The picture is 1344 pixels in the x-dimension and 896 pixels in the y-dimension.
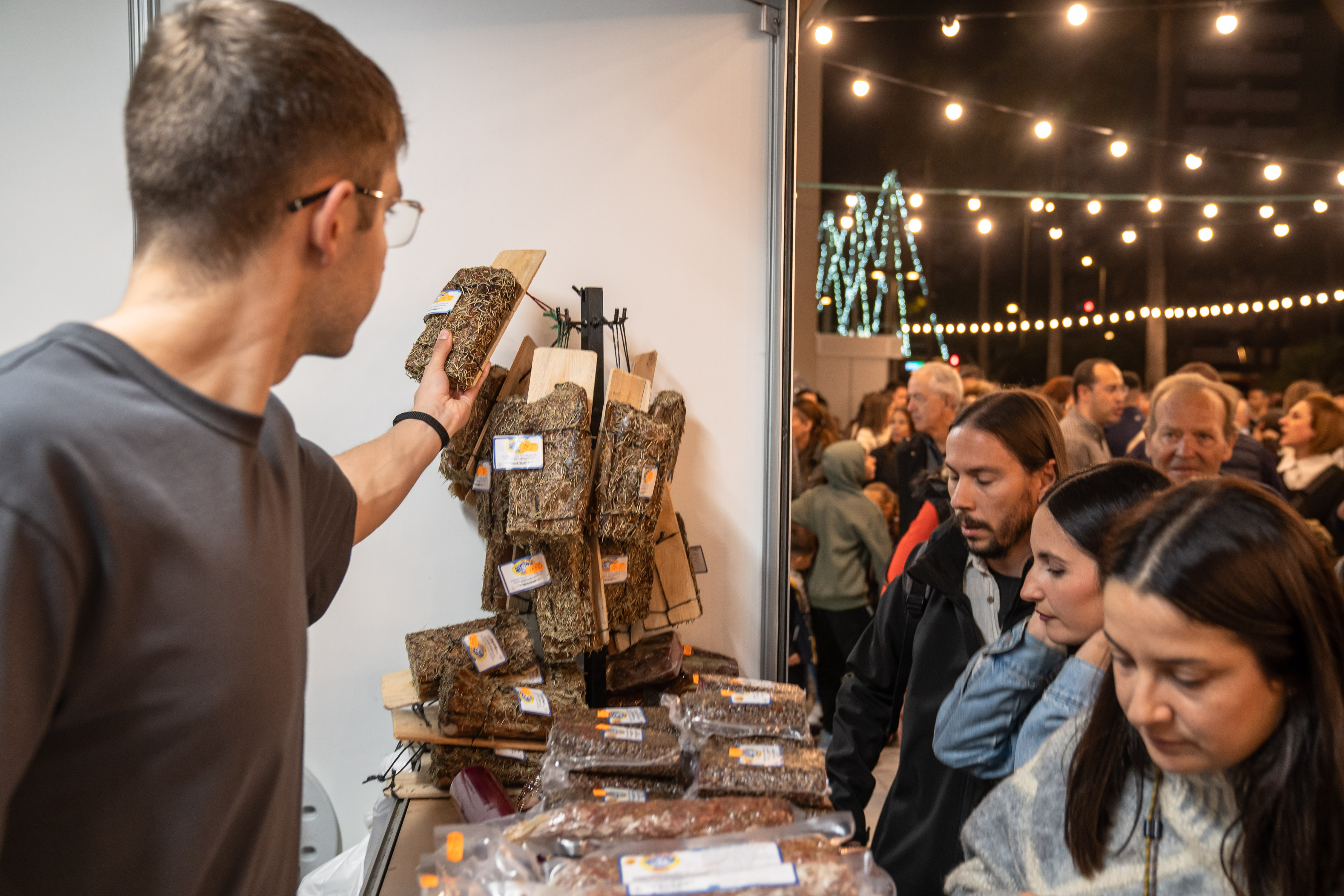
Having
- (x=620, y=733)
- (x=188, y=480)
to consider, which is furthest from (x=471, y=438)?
(x=188, y=480)

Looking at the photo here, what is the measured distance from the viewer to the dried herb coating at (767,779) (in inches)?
68.1

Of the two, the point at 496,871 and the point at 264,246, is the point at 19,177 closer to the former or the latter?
the point at 264,246

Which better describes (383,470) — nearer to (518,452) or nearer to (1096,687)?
(518,452)

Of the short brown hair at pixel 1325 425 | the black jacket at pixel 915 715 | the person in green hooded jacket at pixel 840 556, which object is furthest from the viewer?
the short brown hair at pixel 1325 425

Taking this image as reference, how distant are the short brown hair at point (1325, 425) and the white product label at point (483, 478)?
452cm

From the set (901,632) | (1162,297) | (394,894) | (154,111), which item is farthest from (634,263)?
(1162,297)

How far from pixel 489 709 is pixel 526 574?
36 cm

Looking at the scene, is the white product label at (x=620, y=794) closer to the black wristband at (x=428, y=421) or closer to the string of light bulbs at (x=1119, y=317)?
the black wristband at (x=428, y=421)

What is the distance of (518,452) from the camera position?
2.30 m

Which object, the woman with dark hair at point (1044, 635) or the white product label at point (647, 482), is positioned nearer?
the woman with dark hair at point (1044, 635)

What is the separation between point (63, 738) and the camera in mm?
785

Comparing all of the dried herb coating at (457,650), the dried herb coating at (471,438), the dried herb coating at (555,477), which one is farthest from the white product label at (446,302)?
the dried herb coating at (457,650)

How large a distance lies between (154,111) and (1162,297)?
12137 millimetres

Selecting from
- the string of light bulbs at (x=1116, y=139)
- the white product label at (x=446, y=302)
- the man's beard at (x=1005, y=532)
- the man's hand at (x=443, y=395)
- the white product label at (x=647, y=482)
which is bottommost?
the man's beard at (x=1005, y=532)
